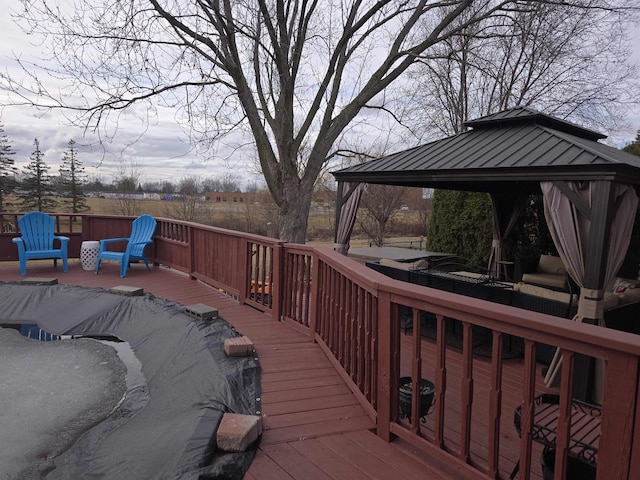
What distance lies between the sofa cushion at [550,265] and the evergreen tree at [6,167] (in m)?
23.1

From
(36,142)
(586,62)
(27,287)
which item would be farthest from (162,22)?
(36,142)

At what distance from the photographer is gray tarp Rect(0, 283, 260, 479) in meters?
1.94

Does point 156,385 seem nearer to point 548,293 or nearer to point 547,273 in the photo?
point 548,293

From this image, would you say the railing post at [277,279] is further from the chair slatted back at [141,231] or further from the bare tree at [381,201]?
the bare tree at [381,201]

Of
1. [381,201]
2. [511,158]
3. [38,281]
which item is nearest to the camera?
[511,158]

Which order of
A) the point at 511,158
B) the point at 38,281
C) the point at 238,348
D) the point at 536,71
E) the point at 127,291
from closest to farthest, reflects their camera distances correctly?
the point at 238,348 → the point at 511,158 → the point at 127,291 → the point at 38,281 → the point at 536,71

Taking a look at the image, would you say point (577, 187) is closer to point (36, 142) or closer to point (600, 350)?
point (600, 350)

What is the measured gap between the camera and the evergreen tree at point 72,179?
22.5m

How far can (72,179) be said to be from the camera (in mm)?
22688

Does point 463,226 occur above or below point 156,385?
above

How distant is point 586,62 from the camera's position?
10266 millimetres

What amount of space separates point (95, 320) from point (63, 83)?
486cm

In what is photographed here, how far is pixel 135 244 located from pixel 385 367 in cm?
555

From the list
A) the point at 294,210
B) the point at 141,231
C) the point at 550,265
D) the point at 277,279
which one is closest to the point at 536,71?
the point at 550,265
